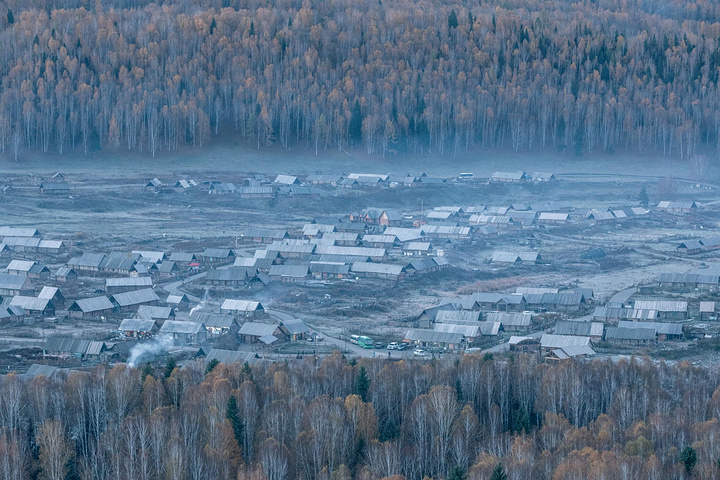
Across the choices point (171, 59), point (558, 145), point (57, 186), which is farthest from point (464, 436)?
point (171, 59)

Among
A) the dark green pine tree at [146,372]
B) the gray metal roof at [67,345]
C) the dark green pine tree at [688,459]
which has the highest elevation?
the dark green pine tree at [688,459]

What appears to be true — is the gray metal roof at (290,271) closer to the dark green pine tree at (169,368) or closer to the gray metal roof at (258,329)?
the gray metal roof at (258,329)

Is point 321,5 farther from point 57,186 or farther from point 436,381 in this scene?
point 436,381

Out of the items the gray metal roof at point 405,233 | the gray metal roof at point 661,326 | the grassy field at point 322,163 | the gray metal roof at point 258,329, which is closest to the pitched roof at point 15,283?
the gray metal roof at point 258,329

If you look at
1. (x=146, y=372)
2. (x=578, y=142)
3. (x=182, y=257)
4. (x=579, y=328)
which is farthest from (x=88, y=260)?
(x=578, y=142)

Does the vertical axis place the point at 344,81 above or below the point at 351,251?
above

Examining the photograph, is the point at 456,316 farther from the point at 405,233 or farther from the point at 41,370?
the point at 405,233
